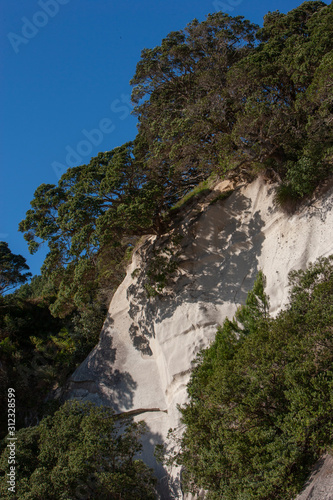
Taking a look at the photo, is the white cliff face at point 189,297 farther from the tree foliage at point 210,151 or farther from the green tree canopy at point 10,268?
the green tree canopy at point 10,268

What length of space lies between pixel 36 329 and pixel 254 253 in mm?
13718

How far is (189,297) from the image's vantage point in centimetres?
1675

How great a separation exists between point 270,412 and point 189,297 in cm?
724

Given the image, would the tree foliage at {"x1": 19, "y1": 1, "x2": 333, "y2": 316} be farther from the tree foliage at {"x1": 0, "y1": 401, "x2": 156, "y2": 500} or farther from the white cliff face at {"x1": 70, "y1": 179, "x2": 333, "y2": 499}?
the tree foliage at {"x1": 0, "y1": 401, "x2": 156, "y2": 500}

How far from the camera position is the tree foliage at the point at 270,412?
9.09 metres

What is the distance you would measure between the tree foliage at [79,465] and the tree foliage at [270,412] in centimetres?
186

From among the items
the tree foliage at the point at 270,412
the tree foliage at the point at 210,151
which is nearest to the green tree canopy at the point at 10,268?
the tree foliage at the point at 210,151

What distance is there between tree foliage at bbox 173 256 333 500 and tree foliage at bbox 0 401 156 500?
186 centimetres

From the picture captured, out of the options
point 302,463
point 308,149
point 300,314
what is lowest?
point 302,463

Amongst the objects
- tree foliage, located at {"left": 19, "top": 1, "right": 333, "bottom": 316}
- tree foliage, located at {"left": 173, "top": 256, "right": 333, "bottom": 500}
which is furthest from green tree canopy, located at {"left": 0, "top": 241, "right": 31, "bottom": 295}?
tree foliage, located at {"left": 173, "top": 256, "right": 333, "bottom": 500}

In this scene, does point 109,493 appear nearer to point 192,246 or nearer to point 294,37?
point 192,246

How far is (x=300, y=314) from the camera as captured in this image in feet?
35.3

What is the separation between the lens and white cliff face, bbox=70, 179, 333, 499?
1470 cm

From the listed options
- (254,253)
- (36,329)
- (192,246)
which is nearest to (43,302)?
(36,329)
